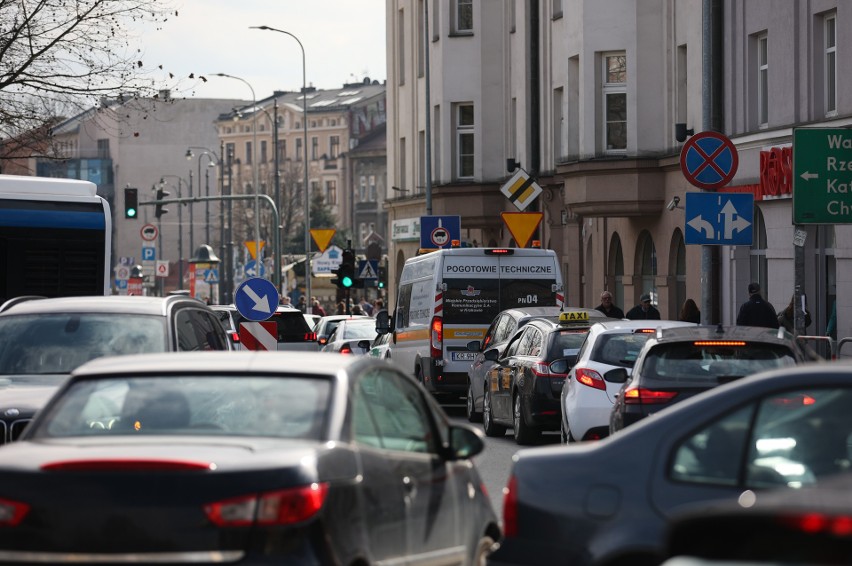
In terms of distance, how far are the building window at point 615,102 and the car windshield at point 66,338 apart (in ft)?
82.6

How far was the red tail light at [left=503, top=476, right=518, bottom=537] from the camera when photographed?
6.52 metres

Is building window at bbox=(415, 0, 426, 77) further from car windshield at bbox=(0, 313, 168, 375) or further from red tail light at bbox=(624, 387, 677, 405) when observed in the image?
red tail light at bbox=(624, 387, 677, 405)

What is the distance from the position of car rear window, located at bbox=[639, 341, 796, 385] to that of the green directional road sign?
15.2 ft

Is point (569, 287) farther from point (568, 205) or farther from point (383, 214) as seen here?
point (383, 214)

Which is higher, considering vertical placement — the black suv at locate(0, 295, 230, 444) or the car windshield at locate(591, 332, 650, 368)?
the black suv at locate(0, 295, 230, 444)

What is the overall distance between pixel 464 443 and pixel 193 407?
4.57 ft

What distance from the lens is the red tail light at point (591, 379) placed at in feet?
53.3

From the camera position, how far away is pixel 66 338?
12.3 metres

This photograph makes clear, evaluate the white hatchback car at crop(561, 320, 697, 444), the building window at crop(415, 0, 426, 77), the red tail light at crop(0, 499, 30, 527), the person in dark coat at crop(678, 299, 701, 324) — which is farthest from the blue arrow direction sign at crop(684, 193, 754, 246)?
the building window at crop(415, 0, 426, 77)

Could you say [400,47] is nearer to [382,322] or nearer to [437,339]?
[382,322]

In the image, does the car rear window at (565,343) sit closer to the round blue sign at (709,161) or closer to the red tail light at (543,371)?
the red tail light at (543,371)

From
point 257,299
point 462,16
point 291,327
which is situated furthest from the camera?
point 462,16

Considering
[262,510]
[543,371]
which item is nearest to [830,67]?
[543,371]

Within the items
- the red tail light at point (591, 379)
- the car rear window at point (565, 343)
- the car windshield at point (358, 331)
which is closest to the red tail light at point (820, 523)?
the red tail light at point (591, 379)
